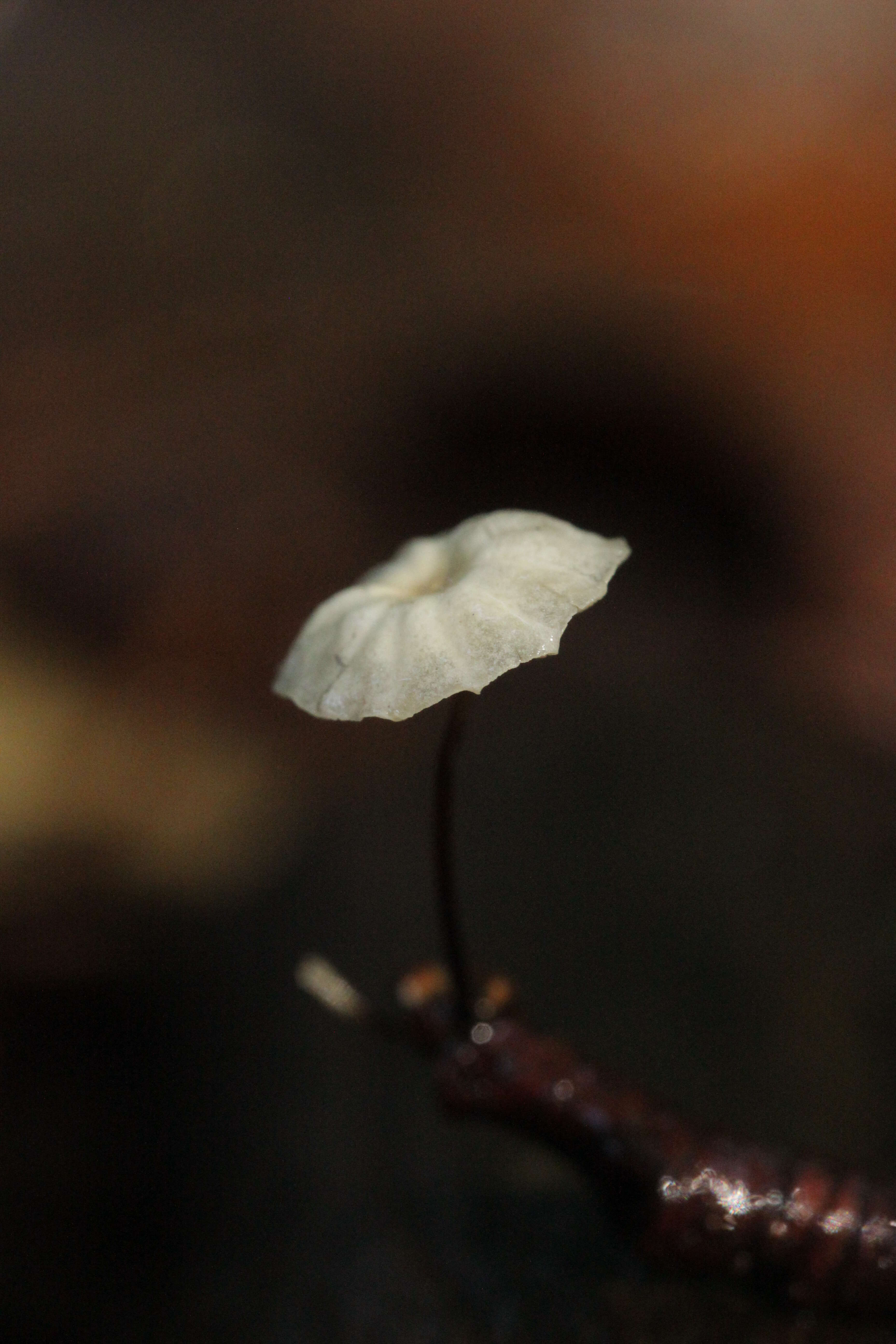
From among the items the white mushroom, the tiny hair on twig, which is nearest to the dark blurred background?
the tiny hair on twig

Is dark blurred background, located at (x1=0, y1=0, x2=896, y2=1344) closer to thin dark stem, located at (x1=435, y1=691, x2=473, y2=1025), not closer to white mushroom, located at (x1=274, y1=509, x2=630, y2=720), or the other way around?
thin dark stem, located at (x1=435, y1=691, x2=473, y2=1025)

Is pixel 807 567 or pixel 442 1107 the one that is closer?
pixel 442 1107

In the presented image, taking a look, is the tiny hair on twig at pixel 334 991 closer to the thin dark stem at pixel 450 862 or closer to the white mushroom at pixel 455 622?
the thin dark stem at pixel 450 862

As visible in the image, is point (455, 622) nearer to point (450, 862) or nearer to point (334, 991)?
point (450, 862)

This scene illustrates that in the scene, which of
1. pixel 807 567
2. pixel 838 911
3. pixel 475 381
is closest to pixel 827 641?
pixel 807 567

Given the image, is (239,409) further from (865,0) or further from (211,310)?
(865,0)

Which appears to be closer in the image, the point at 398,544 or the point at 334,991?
the point at 334,991

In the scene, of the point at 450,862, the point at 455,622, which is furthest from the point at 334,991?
the point at 455,622
